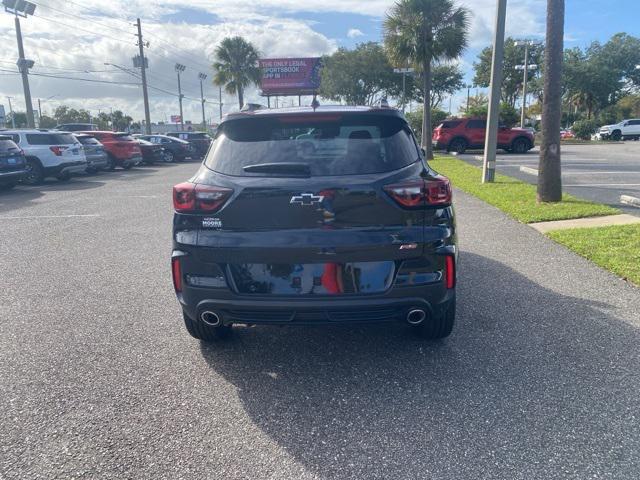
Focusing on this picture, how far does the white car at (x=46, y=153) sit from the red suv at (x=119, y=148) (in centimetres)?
458

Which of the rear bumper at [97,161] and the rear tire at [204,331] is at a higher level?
the rear bumper at [97,161]

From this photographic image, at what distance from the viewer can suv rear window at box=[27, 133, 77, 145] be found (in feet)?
50.6

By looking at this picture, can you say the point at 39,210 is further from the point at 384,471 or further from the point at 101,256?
the point at 384,471

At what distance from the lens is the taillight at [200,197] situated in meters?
3.14

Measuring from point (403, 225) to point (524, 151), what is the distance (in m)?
24.1

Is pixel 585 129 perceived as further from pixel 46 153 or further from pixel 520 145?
pixel 46 153

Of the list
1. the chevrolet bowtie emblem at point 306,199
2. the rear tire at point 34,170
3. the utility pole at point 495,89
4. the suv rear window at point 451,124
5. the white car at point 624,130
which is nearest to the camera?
the chevrolet bowtie emblem at point 306,199

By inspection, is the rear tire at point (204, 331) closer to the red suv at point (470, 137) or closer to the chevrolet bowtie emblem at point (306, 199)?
the chevrolet bowtie emblem at point (306, 199)

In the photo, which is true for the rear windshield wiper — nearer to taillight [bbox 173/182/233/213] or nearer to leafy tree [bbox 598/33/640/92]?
taillight [bbox 173/182/233/213]

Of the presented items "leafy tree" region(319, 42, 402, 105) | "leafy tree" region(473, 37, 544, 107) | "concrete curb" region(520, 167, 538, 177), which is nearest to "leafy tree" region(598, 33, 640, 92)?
"leafy tree" region(473, 37, 544, 107)

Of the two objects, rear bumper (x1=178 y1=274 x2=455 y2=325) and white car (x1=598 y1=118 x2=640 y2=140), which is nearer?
rear bumper (x1=178 y1=274 x2=455 y2=325)

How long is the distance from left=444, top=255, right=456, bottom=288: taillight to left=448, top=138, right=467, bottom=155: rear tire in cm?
2368

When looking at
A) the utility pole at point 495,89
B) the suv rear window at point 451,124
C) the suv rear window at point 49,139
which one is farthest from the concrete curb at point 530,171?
the suv rear window at point 49,139

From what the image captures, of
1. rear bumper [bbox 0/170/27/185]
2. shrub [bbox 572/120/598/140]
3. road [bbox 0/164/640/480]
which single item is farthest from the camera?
shrub [bbox 572/120/598/140]
